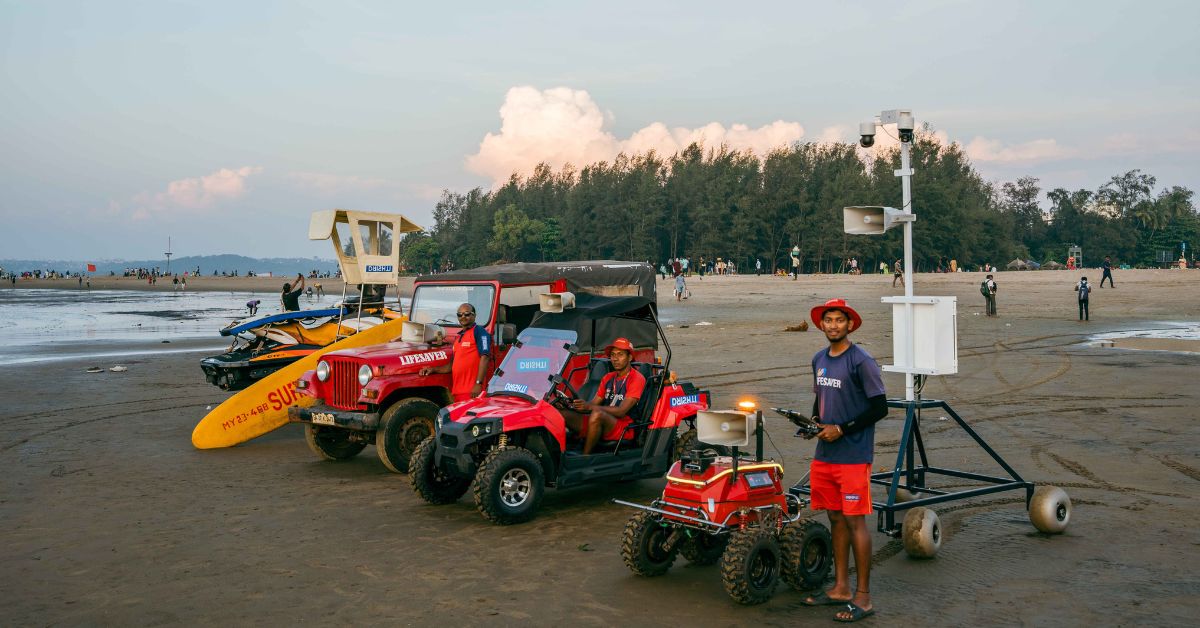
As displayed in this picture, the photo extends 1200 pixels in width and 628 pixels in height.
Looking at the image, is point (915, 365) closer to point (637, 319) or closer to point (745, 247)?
point (637, 319)

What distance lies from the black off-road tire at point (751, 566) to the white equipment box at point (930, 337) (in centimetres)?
195

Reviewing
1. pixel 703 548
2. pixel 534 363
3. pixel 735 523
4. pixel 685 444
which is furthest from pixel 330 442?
pixel 735 523

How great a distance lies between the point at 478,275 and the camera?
37.4ft

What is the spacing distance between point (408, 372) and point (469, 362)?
711 mm

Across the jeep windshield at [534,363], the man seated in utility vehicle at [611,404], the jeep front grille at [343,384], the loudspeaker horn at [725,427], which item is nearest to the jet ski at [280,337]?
the jeep front grille at [343,384]

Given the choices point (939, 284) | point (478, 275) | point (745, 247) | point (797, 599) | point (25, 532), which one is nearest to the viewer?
point (797, 599)

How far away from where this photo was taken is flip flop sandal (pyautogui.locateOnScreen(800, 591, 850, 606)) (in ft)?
19.0

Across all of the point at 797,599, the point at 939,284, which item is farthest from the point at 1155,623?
the point at 939,284

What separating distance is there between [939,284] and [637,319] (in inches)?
1614

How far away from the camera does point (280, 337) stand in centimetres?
1573

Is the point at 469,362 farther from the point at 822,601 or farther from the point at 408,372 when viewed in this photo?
the point at 822,601

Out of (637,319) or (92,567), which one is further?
(637,319)

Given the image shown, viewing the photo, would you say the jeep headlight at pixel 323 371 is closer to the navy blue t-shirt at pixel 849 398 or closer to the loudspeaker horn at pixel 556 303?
the loudspeaker horn at pixel 556 303

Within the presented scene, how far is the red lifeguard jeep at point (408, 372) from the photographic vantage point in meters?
10.1
